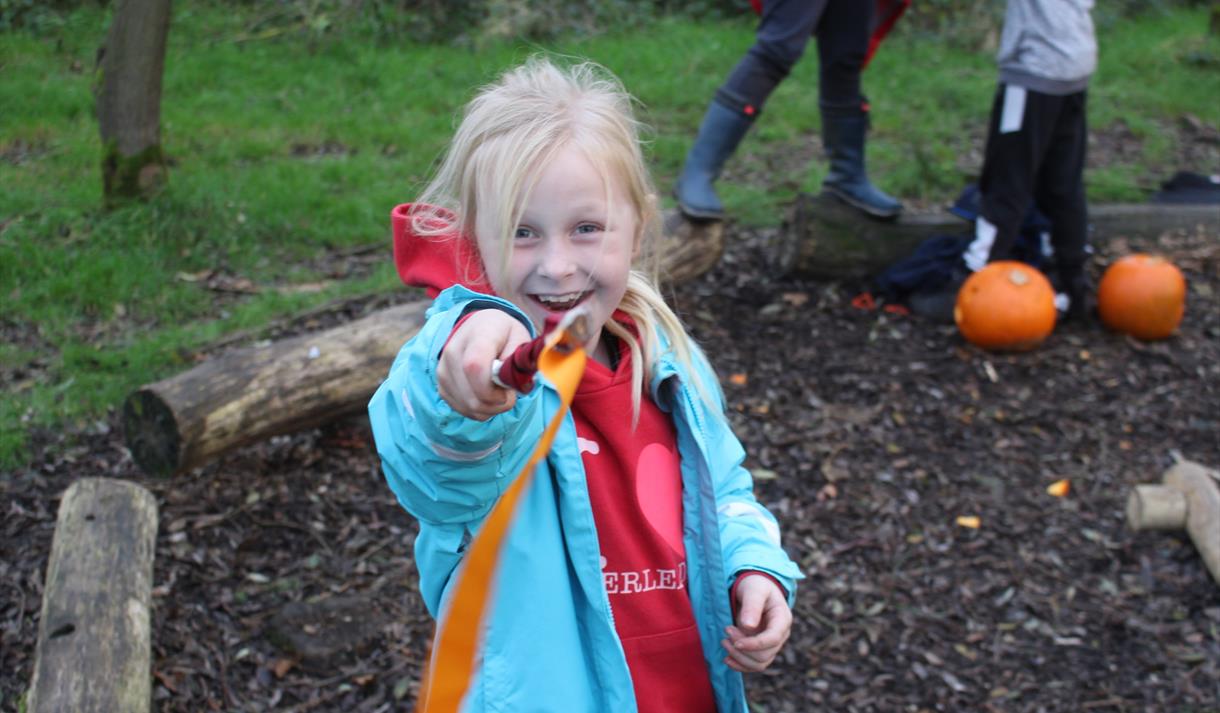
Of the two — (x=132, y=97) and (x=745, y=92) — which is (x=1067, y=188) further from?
(x=132, y=97)

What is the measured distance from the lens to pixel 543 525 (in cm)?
176

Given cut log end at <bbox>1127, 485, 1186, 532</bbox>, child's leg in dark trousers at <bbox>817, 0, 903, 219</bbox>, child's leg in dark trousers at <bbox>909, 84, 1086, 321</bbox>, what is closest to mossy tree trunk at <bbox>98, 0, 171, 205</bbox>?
child's leg in dark trousers at <bbox>817, 0, 903, 219</bbox>

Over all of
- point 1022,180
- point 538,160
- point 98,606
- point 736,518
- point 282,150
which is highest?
point 538,160

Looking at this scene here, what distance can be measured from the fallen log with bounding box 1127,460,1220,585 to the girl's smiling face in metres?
3.12

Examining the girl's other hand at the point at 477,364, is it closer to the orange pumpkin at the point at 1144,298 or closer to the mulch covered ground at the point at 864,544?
the mulch covered ground at the point at 864,544

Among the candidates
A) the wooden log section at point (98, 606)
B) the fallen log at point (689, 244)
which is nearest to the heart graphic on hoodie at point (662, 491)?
the wooden log section at point (98, 606)

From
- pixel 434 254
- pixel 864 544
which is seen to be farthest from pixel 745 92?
pixel 434 254

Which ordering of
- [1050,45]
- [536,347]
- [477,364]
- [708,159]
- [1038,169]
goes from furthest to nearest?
[1038,169], [708,159], [1050,45], [477,364], [536,347]

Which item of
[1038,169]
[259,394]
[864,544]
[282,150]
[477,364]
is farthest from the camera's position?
[282,150]

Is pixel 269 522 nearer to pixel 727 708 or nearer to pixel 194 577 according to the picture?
pixel 194 577

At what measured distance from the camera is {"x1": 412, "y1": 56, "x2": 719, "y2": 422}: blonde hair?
5.64ft

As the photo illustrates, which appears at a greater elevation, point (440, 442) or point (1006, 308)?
point (440, 442)

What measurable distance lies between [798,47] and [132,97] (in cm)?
301

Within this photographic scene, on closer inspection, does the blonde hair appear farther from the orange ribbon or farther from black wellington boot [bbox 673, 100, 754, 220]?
black wellington boot [bbox 673, 100, 754, 220]
